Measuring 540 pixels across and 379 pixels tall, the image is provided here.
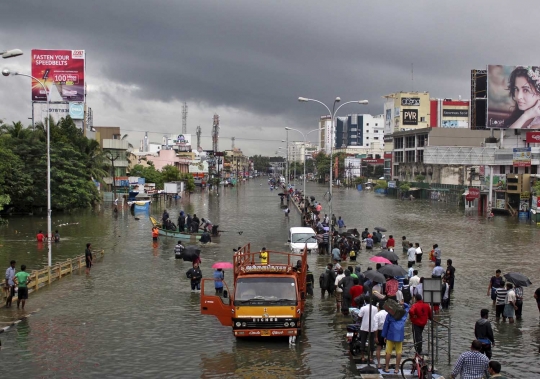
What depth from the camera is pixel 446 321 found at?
17.6 m

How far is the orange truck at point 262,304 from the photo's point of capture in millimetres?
14742

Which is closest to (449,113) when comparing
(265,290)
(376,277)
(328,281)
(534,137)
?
(534,137)

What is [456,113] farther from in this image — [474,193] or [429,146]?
[474,193]

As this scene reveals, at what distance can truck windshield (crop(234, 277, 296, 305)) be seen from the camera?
15.0 metres

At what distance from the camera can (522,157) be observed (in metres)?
66.3

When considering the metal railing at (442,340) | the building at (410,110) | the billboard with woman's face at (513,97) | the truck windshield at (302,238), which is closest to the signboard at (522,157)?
the billboard with woman's face at (513,97)

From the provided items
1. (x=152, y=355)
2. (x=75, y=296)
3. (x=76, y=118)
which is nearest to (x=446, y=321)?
(x=152, y=355)

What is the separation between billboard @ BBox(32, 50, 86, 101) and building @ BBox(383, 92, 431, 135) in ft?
331

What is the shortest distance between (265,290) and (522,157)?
57855 mm

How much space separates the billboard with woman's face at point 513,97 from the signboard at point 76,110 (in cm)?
5394

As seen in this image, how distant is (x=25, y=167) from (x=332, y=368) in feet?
161

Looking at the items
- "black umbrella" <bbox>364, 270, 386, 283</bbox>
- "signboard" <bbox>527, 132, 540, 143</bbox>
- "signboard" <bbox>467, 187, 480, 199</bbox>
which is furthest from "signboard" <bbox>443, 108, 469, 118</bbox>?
"black umbrella" <bbox>364, 270, 386, 283</bbox>

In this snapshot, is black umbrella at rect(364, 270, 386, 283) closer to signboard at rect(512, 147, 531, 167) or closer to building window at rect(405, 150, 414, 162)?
signboard at rect(512, 147, 531, 167)

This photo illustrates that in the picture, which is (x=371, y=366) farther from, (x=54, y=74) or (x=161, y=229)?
(x=54, y=74)
